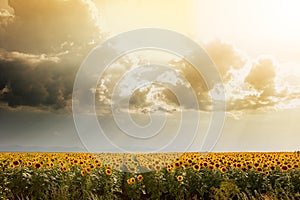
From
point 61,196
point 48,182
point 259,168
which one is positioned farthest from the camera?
point 259,168

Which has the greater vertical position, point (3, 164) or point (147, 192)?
point (3, 164)

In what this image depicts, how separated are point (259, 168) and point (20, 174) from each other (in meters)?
7.22

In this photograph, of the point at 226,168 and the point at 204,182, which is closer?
the point at 204,182

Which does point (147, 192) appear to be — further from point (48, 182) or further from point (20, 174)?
point (20, 174)

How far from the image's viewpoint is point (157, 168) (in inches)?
500

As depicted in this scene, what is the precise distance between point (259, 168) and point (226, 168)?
1.06 m

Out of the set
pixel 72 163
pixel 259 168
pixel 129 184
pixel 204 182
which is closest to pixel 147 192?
pixel 129 184

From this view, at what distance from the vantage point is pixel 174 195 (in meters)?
11.9

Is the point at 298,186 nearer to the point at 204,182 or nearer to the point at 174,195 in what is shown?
the point at 204,182

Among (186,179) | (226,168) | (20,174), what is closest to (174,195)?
(186,179)

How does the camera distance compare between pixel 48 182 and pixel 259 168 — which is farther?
pixel 259 168

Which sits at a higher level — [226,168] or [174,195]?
A: [226,168]

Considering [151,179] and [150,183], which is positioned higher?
[151,179]

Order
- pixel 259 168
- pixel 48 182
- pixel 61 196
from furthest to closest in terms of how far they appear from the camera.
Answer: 1. pixel 259 168
2. pixel 48 182
3. pixel 61 196
